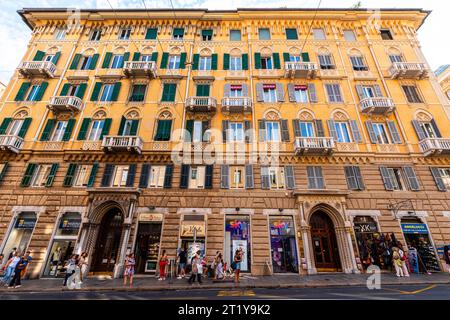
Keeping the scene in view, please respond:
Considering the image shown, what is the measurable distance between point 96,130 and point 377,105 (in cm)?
2683

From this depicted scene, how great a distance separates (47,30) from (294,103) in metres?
29.9

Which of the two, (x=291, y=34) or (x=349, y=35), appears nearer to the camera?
(x=291, y=34)

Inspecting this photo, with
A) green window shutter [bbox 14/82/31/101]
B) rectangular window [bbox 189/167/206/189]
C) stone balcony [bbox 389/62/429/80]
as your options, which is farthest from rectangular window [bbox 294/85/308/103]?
green window shutter [bbox 14/82/31/101]

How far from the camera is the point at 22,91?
2130 cm

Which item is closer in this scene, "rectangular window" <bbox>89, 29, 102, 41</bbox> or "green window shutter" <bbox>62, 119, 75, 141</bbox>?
"green window shutter" <bbox>62, 119, 75, 141</bbox>

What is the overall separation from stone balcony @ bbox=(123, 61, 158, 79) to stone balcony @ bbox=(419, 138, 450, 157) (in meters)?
26.3

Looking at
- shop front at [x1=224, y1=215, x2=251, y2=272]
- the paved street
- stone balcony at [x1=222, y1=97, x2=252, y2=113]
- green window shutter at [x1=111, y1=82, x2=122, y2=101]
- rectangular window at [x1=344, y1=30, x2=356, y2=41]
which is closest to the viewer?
the paved street

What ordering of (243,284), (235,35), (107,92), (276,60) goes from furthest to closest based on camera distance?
(235,35)
(276,60)
(107,92)
(243,284)

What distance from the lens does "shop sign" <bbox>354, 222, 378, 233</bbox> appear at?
16.6m

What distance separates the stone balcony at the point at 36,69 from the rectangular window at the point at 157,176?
15.8 meters

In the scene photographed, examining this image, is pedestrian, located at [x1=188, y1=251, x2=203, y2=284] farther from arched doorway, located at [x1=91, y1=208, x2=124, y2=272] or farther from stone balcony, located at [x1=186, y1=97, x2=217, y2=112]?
stone balcony, located at [x1=186, y1=97, x2=217, y2=112]

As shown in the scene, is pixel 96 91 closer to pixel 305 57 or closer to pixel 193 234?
pixel 193 234

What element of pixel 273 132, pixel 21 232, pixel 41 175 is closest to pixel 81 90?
pixel 41 175

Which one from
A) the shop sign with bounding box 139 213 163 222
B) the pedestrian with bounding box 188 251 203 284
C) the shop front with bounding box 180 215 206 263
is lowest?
the pedestrian with bounding box 188 251 203 284
